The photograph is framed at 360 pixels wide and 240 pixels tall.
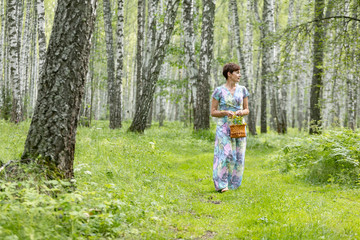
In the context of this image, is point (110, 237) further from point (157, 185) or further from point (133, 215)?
point (157, 185)

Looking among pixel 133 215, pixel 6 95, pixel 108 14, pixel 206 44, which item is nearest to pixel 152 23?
pixel 108 14

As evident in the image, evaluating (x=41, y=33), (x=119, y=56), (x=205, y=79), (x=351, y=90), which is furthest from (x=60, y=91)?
(x=351, y=90)

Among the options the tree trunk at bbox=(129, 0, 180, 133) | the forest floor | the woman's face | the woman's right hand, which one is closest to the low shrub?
the forest floor

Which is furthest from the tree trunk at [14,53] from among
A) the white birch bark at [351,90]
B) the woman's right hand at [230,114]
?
the white birch bark at [351,90]

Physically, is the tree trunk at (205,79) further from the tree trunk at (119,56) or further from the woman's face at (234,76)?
the woman's face at (234,76)

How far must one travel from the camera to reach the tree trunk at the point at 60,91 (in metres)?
4.14

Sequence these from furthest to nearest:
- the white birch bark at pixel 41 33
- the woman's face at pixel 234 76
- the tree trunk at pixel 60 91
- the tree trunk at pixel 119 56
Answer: the tree trunk at pixel 119 56 → the white birch bark at pixel 41 33 → the woman's face at pixel 234 76 → the tree trunk at pixel 60 91

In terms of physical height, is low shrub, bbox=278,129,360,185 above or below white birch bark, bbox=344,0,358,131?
below

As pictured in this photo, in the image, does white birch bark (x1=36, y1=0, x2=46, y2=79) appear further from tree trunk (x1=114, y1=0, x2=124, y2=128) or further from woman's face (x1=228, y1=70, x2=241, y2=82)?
woman's face (x1=228, y1=70, x2=241, y2=82)

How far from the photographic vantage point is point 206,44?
44.8 feet

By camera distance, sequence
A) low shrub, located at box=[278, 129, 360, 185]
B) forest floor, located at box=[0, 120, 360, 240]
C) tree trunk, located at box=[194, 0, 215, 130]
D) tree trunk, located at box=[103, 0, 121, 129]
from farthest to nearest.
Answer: tree trunk, located at box=[103, 0, 121, 129] < tree trunk, located at box=[194, 0, 215, 130] < low shrub, located at box=[278, 129, 360, 185] < forest floor, located at box=[0, 120, 360, 240]

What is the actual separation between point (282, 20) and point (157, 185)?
37.5m

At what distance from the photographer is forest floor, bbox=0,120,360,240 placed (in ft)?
9.89

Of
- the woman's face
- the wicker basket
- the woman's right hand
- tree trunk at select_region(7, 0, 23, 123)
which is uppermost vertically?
tree trunk at select_region(7, 0, 23, 123)
